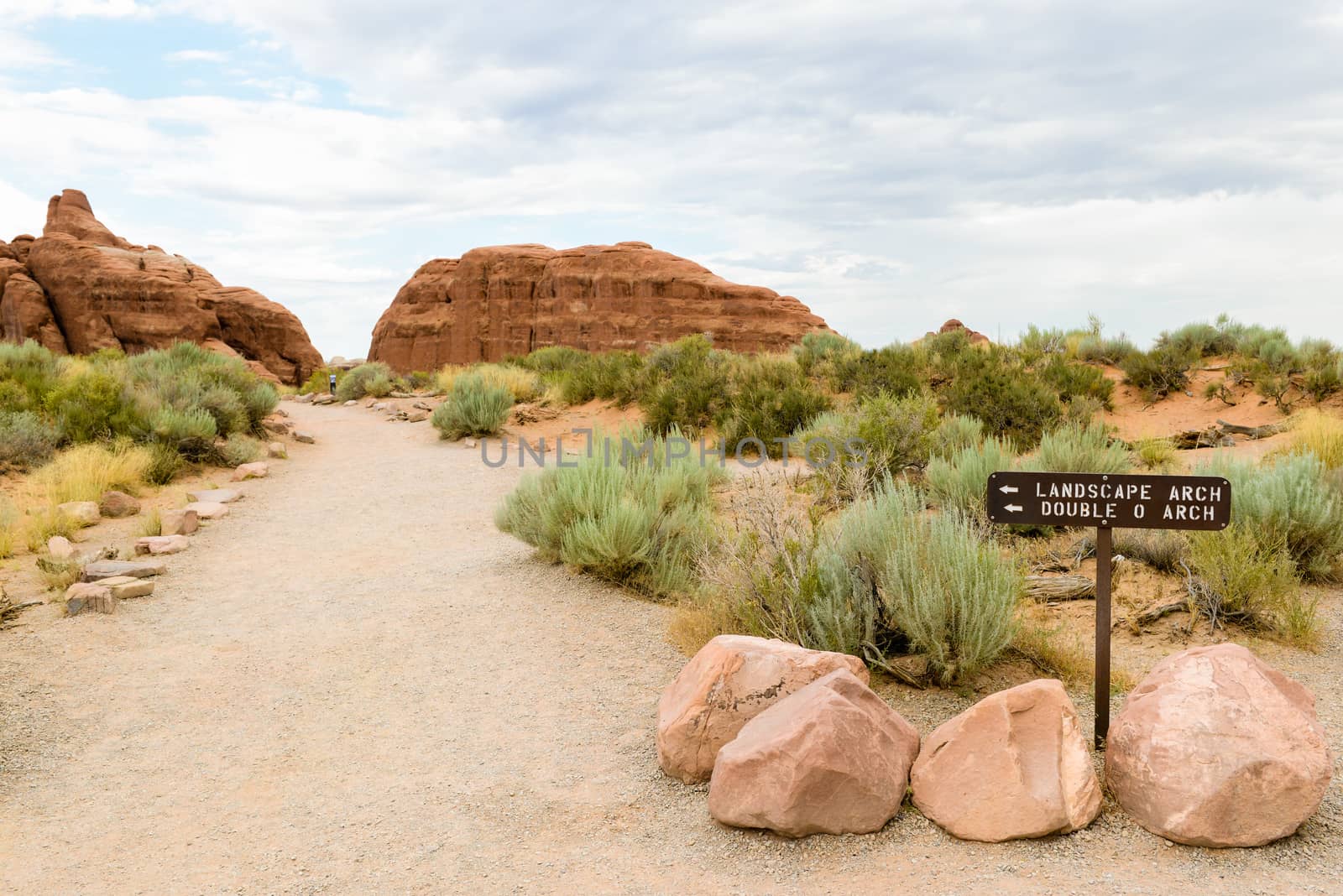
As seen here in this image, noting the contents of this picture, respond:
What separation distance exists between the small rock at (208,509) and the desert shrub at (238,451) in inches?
109

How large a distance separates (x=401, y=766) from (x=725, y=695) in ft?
5.37

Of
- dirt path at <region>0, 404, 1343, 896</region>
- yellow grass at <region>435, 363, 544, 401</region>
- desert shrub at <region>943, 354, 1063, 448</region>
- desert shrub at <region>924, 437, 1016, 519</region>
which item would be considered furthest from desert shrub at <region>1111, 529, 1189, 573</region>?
yellow grass at <region>435, 363, 544, 401</region>

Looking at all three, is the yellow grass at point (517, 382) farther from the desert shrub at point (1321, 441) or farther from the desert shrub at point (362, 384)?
the desert shrub at point (1321, 441)

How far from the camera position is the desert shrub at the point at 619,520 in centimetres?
706

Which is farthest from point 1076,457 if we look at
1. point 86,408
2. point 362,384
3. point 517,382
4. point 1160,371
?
point 362,384

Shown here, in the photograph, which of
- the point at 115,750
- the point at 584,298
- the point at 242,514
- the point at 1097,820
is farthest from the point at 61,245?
the point at 1097,820

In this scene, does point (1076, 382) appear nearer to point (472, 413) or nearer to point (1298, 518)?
point (1298, 518)

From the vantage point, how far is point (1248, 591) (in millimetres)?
5691

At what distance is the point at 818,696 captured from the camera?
143 inches

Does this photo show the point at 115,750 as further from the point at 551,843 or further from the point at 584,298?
the point at 584,298

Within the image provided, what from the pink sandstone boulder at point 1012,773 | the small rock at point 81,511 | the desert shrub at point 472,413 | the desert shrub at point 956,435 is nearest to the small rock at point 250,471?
the small rock at point 81,511

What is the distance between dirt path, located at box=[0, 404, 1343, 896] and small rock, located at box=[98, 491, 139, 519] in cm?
249

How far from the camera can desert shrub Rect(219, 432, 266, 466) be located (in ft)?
44.0

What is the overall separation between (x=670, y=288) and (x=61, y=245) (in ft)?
114
